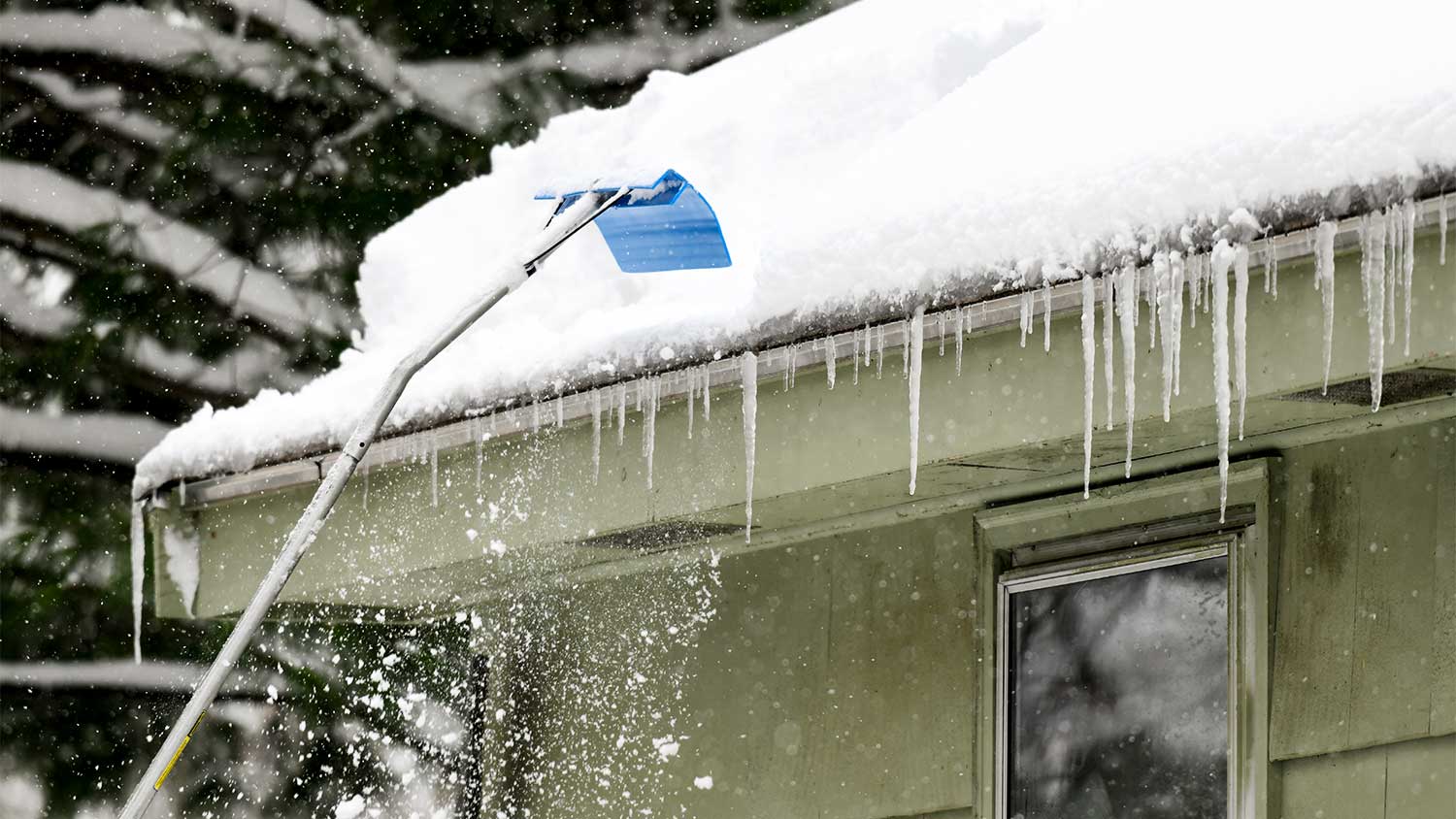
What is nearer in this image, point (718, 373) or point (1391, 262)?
point (1391, 262)

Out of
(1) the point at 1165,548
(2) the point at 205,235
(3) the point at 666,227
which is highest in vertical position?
(2) the point at 205,235

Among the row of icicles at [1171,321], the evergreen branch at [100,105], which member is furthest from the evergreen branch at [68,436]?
the row of icicles at [1171,321]

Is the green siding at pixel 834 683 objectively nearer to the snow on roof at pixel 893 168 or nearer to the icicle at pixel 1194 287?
the snow on roof at pixel 893 168

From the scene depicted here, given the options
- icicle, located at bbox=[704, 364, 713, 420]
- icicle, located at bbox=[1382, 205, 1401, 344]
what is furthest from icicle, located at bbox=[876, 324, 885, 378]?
icicle, located at bbox=[1382, 205, 1401, 344]

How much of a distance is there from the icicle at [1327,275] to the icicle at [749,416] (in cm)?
129

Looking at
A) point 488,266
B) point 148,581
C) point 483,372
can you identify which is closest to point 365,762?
point 148,581

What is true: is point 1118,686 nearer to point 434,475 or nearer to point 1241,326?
point 1241,326

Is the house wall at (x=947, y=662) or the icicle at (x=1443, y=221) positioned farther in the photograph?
the house wall at (x=947, y=662)

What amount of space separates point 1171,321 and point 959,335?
0.49m

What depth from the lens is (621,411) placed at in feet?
13.9

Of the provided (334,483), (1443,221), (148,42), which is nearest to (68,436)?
(148,42)

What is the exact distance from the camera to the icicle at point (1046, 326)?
3373 mm

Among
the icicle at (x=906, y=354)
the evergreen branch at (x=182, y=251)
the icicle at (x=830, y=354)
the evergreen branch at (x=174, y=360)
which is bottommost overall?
the icicle at (x=906, y=354)

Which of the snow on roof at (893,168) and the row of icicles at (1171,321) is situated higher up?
the snow on roof at (893,168)
